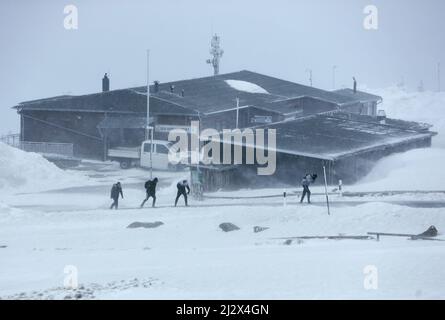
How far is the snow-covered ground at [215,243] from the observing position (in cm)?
1210

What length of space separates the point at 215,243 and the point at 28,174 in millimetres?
19571

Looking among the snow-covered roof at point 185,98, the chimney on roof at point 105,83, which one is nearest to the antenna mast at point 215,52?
the snow-covered roof at point 185,98

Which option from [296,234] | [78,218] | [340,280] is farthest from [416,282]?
[78,218]

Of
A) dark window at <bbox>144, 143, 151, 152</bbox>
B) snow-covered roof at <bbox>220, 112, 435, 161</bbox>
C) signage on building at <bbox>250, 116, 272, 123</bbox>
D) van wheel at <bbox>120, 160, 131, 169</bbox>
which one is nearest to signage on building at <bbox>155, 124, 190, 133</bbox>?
van wheel at <bbox>120, 160, 131, 169</bbox>

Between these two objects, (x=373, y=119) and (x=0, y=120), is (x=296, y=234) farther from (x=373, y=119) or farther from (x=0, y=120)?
(x=0, y=120)

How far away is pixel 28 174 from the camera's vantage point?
117 feet

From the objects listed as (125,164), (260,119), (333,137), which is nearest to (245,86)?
(260,119)

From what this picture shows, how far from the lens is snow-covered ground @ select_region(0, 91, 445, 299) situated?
12102mm

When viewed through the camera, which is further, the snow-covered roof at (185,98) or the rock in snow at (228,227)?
the snow-covered roof at (185,98)

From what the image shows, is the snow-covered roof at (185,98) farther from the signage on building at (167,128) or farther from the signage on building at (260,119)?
the signage on building at (260,119)

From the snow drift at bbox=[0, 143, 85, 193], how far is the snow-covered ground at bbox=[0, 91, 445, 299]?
70 mm

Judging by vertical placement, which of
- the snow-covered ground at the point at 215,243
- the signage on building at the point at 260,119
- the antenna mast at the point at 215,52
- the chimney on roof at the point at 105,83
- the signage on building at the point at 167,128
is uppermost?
the antenna mast at the point at 215,52

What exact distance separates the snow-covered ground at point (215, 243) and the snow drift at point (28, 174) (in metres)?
0.07

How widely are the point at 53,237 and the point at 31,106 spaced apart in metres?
27.8
